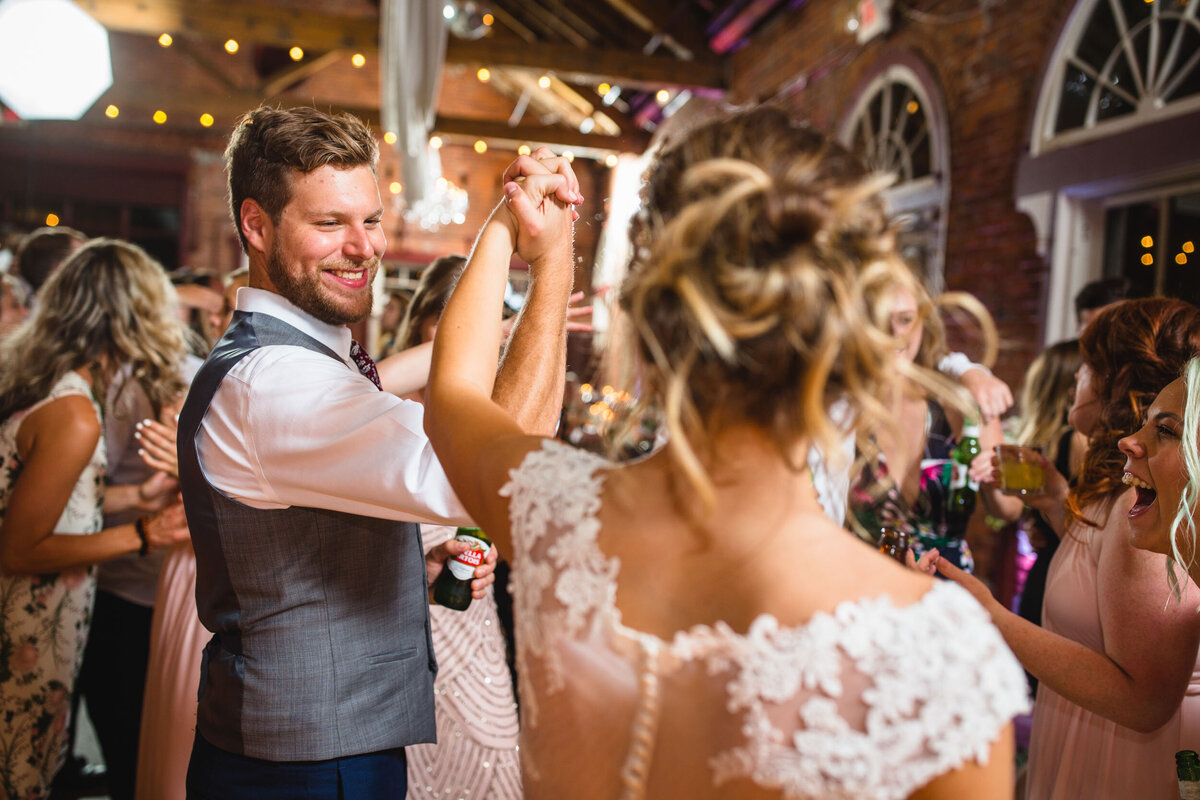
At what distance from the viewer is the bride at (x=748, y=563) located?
688 millimetres

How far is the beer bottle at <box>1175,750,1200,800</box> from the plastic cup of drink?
811 mm

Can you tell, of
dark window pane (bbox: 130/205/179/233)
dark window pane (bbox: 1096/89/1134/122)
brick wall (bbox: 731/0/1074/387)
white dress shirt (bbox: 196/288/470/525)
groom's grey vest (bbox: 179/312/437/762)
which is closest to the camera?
white dress shirt (bbox: 196/288/470/525)

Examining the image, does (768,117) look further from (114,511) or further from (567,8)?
(567,8)

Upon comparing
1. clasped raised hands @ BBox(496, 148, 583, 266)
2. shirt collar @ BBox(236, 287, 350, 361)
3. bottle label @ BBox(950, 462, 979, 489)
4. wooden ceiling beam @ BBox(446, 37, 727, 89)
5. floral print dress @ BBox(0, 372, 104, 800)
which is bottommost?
floral print dress @ BBox(0, 372, 104, 800)

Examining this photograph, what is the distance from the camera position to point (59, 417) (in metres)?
2.02

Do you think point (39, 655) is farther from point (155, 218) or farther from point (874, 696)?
point (155, 218)

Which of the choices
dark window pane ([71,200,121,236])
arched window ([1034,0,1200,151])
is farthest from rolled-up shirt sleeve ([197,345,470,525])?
dark window pane ([71,200,121,236])

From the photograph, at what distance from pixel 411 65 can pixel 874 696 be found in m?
5.03

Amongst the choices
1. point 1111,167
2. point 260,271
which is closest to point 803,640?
point 260,271

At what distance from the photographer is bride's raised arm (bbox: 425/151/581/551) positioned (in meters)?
0.89

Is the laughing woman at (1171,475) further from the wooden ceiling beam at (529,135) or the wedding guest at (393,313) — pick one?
the wooden ceiling beam at (529,135)

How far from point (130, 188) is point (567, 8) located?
5675 mm

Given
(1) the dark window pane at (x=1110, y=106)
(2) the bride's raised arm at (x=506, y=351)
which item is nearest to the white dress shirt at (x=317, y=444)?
(2) the bride's raised arm at (x=506, y=351)

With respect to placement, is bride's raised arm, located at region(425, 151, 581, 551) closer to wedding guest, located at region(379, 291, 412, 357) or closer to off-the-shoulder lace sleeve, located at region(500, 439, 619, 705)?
off-the-shoulder lace sleeve, located at region(500, 439, 619, 705)
